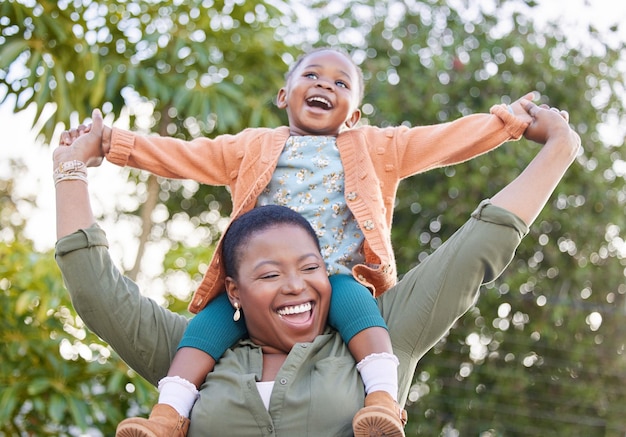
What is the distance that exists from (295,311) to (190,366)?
24cm

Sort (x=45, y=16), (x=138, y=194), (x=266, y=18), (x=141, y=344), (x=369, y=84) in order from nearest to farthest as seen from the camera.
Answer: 1. (x=141, y=344)
2. (x=45, y=16)
3. (x=266, y=18)
4. (x=369, y=84)
5. (x=138, y=194)

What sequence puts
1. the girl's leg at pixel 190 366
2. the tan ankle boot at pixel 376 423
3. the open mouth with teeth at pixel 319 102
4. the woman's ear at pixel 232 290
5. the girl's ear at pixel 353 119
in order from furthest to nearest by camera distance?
the girl's ear at pixel 353 119 < the open mouth with teeth at pixel 319 102 < the woman's ear at pixel 232 290 < the girl's leg at pixel 190 366 < the tan ankle boot at pixel 376 423

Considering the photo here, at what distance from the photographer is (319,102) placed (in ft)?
6.72

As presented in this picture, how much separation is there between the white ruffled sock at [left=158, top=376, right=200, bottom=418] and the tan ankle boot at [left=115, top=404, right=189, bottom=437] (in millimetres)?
16

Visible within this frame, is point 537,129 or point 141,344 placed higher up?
point 537,129

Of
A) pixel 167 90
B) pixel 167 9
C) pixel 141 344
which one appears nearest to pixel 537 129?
pixel 141 344

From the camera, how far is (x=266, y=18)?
4473 mm

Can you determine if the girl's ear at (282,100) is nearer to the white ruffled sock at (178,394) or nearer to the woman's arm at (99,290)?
the woman's arm at (99,290)

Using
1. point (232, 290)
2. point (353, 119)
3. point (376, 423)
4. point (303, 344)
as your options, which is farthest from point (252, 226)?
point (353, 119)

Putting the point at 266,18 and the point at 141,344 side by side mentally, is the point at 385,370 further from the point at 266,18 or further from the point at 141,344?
the point at 266,18

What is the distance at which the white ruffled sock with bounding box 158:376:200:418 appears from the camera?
161 centimetres

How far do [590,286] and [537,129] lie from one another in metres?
3.18

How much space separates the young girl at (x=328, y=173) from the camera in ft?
5.48

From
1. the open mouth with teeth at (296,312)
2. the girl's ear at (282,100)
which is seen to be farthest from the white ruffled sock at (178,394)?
the girl's ear at (282,100)
